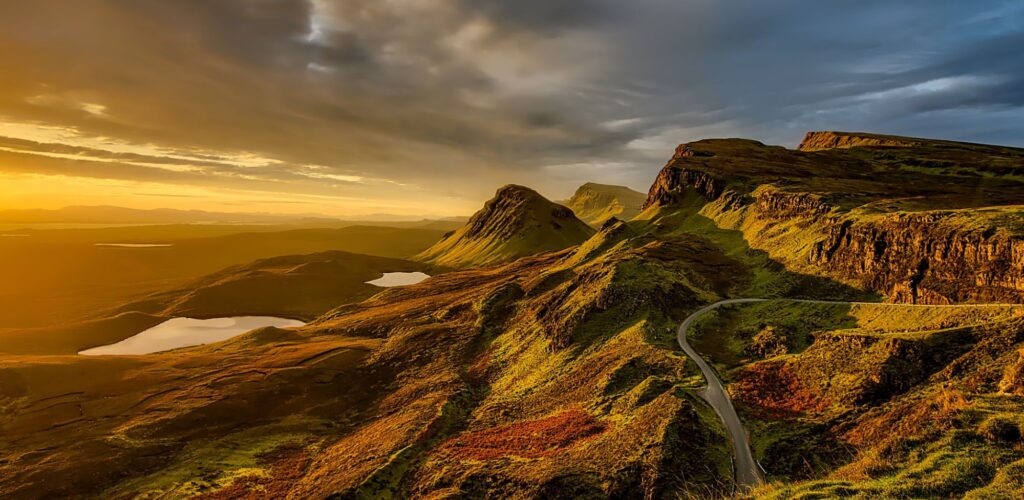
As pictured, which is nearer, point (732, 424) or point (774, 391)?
point (732, 424)

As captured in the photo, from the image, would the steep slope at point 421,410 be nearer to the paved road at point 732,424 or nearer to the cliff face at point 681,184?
the paved road at point 732,424

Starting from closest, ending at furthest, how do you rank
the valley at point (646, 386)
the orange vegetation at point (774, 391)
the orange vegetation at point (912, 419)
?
the orange vegetation at point (912, 419)
the valley at point (646, 386)
the orange vegetation at point (774, 391)

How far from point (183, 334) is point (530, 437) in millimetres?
165944

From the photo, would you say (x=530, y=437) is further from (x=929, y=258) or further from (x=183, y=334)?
(x=183, y=334)

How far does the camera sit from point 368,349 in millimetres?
87375

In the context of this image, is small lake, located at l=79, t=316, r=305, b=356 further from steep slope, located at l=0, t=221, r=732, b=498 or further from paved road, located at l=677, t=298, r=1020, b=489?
paved road, located at l=677, t=298, r=1020, b=489

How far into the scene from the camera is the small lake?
137000 mm

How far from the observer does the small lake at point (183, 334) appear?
449 ft

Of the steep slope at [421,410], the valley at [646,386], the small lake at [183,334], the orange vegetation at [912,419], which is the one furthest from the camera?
the small lake at [183,334]

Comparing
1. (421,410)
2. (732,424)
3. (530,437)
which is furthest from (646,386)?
(421,410)

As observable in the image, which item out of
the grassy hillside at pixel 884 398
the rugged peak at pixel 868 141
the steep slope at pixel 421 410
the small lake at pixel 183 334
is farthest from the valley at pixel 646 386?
the rugged peak at pixel 868 141

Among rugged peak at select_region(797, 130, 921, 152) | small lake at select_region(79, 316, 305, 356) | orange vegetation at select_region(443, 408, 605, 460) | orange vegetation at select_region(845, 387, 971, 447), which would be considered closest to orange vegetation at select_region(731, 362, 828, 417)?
orange vegetation at select_region(845, 387, 971, 447)

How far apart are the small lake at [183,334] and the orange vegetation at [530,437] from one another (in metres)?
140

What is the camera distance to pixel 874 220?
68125mm
